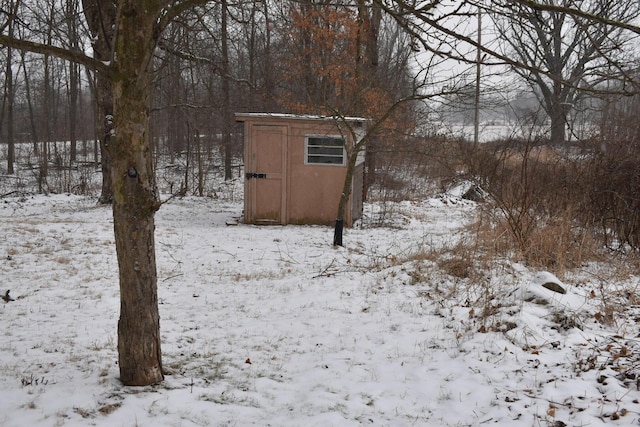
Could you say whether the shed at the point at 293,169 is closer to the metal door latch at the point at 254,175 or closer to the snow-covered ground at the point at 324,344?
the metal door latch at the point at 254,175

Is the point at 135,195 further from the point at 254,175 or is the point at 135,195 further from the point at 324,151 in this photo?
the point at 324,151

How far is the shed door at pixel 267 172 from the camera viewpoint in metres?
11.5

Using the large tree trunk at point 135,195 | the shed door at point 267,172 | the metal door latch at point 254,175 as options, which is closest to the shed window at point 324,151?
the shed door at point 267,172

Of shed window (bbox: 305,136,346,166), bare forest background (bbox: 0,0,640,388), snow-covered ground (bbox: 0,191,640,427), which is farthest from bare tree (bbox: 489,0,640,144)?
shed window (bbox: 305,136,346,166)

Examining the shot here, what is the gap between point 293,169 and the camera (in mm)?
11727

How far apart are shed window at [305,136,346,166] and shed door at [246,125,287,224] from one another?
0.60 metres

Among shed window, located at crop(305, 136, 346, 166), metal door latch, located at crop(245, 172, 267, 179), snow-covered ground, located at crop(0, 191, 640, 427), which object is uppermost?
shed window, located at crop(305, 136, 346, 166)

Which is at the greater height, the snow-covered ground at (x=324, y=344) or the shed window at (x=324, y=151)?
the shed window at (x=324, y=151)

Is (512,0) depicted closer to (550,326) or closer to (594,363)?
(594,363)

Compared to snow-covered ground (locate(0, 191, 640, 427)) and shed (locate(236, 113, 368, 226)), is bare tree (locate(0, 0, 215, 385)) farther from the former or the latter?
shed (locate(236, 113, 368, 226))

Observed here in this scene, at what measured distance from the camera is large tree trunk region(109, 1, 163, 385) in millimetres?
3045

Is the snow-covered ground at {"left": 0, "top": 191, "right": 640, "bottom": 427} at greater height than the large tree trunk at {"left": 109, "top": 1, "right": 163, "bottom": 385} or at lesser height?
lesser

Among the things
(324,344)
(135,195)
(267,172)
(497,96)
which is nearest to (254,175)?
(267,172)

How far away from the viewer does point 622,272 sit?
6188mm
